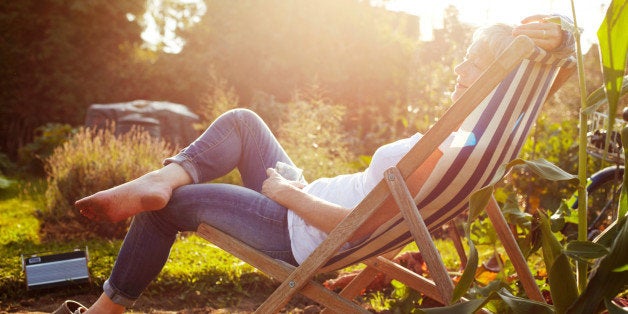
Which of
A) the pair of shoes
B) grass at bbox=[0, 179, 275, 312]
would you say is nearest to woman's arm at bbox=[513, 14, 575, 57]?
the pair of shoes

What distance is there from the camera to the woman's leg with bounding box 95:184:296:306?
7.04 ft

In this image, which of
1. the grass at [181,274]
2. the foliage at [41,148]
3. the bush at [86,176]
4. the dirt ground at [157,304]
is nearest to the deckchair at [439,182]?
the grass at [181,274]

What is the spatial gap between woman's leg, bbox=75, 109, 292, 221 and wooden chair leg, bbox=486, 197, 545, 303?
907 millimetres

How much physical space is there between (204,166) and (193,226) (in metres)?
0.26

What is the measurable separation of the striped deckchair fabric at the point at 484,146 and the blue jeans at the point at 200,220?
0.26 meters

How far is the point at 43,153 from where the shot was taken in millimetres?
8492

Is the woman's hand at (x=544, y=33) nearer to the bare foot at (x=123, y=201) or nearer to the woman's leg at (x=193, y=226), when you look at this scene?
the woman's leg at (x=193, y=226)

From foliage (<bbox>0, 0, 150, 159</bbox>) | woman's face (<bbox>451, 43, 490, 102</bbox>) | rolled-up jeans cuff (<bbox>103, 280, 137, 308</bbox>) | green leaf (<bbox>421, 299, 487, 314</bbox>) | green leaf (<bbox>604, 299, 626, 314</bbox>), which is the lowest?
foliage (<bbox>0, 0, 150, 159</bbox>)

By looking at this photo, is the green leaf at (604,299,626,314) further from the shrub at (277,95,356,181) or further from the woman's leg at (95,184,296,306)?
the shrub at (277,95,356,181)

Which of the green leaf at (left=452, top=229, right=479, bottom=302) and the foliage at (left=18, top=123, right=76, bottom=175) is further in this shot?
the foliage at (left=18, top=123, right=76, bottom=175)

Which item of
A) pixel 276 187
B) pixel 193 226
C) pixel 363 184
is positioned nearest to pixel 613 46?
pixel 363 184

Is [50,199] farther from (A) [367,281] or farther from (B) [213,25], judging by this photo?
(B) [213,25]

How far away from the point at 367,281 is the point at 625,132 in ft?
4.46

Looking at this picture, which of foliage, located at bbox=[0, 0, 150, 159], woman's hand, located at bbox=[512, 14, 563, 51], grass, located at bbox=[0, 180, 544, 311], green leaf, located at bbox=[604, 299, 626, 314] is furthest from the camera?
foliage, located at bbox=[0, 0, 150, 159]
